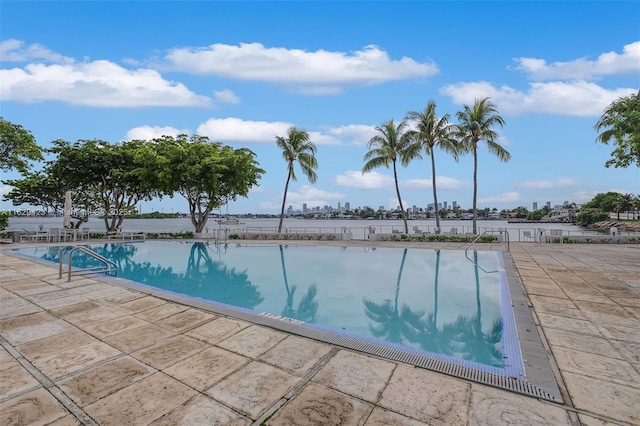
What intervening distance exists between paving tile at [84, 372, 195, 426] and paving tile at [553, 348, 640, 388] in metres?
3.80

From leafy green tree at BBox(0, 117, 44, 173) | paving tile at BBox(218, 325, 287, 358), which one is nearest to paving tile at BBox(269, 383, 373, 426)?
paving tile at BBox(218, 325, 287, 358)

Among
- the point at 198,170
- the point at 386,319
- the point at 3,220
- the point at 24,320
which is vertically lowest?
the point at 386,319

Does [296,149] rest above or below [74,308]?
above

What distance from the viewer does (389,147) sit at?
21562 millimetres

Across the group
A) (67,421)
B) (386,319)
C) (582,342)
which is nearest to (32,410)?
(67,421)

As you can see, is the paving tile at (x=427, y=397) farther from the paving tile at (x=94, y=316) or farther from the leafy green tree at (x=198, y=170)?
the leafy green tree at (x=198, y=170)

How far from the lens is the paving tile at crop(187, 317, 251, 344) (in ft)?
13.1

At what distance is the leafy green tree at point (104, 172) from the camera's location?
19.4 metres

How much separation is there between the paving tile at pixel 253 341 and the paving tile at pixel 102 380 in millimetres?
905

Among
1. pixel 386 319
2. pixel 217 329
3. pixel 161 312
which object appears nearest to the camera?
pixel 217 329

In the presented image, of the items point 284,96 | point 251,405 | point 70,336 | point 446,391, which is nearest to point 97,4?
→ point 284,96

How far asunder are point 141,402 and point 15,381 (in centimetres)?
144

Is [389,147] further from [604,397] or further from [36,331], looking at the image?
[36,331]

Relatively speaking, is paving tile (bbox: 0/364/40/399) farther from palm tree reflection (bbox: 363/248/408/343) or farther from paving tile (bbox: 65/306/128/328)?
palm tree reflection (bbox: 363/248/408/343)
